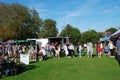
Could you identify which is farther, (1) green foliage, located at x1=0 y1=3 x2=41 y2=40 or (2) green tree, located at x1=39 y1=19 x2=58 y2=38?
(2) green tree, located at x1=39 y1=19 x2=58 y2=38

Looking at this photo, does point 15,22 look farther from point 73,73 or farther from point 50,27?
point 73,73

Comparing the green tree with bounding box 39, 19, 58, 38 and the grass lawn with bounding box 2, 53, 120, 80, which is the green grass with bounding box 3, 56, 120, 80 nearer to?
the grass lawn with bounding box 2, 53, 120, 80

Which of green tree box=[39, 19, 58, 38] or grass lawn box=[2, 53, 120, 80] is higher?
green tree box=[39, 19, 58, 38]

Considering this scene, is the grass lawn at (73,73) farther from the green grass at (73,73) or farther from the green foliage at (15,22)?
the green foliage at (15,22)

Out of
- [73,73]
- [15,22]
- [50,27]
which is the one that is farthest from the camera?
[50,27]

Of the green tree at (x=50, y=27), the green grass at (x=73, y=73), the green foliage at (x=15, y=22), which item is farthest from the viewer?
the green tree at (x=50, y=27)

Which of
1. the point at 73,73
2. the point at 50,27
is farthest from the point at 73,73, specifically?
the point at 50,27

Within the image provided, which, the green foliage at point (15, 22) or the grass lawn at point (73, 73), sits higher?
the green foliage at point (15, 22)

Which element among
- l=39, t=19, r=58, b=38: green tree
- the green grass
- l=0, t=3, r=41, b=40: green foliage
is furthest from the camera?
l=39, t=19, r=58, b=38: green tree

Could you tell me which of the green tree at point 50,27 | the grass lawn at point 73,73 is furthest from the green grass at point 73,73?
the green tree at point 50,27

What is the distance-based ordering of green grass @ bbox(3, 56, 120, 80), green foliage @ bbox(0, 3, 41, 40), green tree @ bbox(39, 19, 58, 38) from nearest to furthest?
green grass @ bbox(3, 56, 120, 80), green foliage @ bbox(0, 3, 41, 40), green tree @ bbox(39, 19, 58, 38)

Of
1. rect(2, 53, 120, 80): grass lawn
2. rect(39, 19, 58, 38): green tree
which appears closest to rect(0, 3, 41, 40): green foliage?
rect(39, 19, 58, 38): green tree

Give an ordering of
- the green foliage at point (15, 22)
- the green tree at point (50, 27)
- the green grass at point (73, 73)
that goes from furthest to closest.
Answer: the green tree at point (50, 27), the green foliage at point (15, 22), the green grass at point (73, 73)

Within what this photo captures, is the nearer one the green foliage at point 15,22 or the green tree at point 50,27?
the green foliage at point 15,22
